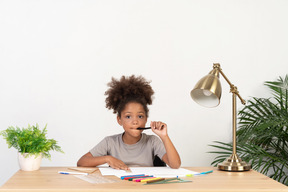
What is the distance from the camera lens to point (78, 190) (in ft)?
5.11

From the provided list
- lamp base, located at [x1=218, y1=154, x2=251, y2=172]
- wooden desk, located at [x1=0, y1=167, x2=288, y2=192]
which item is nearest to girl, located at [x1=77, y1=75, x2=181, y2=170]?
lamp base, located at [x1=218, y1=154, x2=251, y2=172]

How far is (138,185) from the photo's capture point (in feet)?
5.40

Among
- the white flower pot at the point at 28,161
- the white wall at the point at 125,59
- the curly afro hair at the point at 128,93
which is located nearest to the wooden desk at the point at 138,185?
the white flower pot at the point at 28,161

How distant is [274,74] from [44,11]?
2324mm

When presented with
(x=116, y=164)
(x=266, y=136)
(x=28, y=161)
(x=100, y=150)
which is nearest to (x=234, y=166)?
(x=116, y=164)

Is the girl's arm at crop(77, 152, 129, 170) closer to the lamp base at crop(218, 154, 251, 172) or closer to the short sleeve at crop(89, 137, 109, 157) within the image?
the short sleeve at crop(89, 137, 109, 157)

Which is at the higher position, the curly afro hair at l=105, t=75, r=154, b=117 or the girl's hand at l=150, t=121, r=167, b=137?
the curly afro hair at l=105, t=75, r=154, b=117

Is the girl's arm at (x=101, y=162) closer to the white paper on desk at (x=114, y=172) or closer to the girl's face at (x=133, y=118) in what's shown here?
the white paper on desk at (x=114, y=172)

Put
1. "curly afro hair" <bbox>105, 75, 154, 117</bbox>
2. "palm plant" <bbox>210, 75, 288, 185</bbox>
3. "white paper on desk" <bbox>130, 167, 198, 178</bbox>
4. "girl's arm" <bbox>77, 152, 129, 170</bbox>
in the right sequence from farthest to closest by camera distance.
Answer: "palm plant" <bbox>210, 75, 288, 185</bbox>, "curly afro hair" <bbox>105, 75, 154, 117</bbox>, "girl's arm" <bbox>77, 152, 129, 170</bbox>, "white paper on desk" <bbox>130, 167, 198, 178</bbox>

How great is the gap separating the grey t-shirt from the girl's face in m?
0.09

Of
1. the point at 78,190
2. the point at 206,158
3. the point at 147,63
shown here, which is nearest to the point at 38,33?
the point at 147,63

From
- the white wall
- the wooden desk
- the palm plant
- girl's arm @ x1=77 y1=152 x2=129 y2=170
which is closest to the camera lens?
the wooden desk

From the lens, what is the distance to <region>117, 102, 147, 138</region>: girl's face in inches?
94.0

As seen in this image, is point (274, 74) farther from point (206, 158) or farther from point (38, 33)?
point (38, 33)
